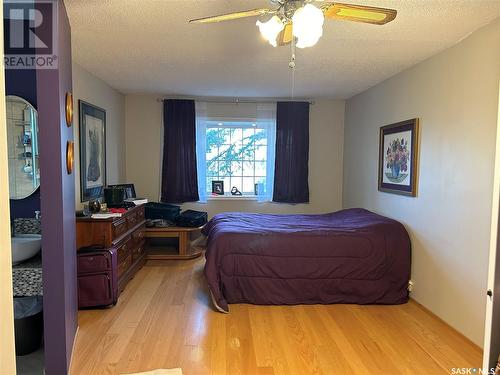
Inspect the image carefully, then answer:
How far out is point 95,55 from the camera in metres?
2.99

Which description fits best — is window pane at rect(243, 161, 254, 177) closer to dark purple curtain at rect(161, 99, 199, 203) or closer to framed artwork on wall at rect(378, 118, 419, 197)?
dark purple curtain at rect(161, 99, 199, 203)

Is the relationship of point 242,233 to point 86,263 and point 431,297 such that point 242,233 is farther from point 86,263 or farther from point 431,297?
point 431,297

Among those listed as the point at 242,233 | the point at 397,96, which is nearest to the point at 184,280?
the point at 242,233

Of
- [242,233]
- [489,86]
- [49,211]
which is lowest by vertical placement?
[242,233]

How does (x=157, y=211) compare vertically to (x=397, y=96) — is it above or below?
below

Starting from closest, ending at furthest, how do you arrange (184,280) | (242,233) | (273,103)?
(242,233) → (184,280) → (273,103)

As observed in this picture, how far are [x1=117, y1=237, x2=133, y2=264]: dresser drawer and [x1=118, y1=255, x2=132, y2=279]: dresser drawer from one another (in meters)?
0.04

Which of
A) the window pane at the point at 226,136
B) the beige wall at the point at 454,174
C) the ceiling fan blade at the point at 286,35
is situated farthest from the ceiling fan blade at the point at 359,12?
the window pane at the point at 226,136

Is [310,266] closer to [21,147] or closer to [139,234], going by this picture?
[139,234]

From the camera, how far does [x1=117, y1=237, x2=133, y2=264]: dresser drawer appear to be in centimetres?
331

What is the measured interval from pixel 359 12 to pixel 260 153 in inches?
143

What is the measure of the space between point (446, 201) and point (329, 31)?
1676mm

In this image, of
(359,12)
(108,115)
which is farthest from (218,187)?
(359,12)

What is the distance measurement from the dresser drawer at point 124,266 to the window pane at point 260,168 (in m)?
2.40
